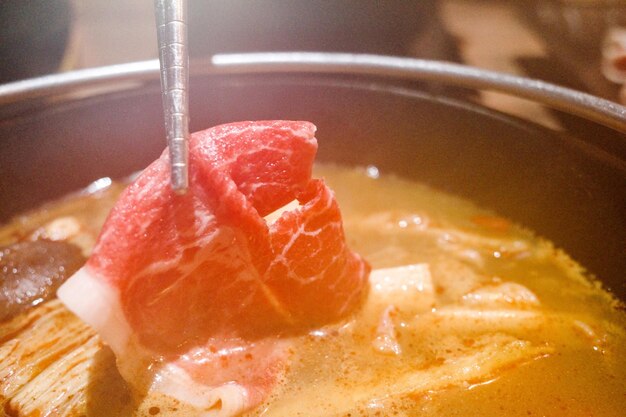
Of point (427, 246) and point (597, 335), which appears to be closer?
point (597, 335)

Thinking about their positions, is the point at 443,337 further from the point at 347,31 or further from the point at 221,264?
the point at 347,31

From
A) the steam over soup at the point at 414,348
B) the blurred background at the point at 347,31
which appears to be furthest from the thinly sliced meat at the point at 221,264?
the blurred background at the point at 347,31

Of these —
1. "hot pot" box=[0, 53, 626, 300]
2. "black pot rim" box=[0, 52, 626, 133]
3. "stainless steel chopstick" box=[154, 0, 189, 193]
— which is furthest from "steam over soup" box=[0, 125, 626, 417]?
"black pot rim" box=[0, 52, 626, 133]

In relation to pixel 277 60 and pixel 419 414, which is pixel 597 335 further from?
pixel 277 60

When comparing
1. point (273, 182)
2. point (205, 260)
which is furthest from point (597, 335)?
point (205, 260)

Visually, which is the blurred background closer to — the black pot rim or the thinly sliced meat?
the black pot rim

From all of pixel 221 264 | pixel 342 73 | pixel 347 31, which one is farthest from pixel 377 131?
pixel 221 264
